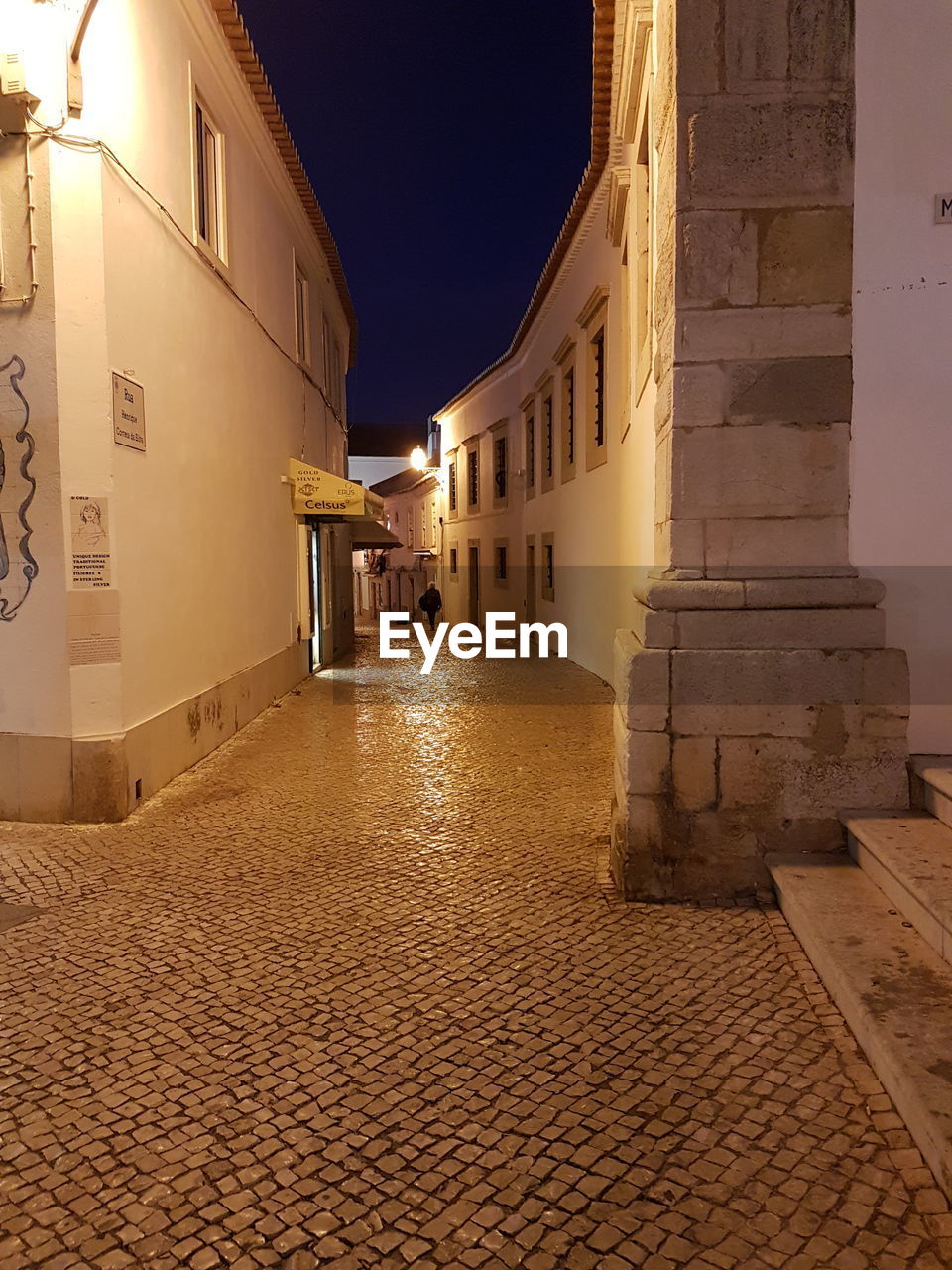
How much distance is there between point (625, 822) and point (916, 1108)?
79.0 inches

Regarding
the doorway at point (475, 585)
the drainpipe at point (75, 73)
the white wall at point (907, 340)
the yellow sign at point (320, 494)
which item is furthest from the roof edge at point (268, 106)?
the doorway at point (475, 585)

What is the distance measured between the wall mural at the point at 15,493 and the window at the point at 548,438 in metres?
12.7

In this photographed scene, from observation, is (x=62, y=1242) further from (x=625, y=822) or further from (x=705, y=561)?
(x=705, y=561)

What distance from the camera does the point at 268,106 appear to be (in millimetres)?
9859

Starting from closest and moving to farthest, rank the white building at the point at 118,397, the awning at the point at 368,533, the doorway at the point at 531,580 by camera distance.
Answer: the white building at the point at 118,397 < the awning at the point at 368,533 < the doorway at the point at 531,580

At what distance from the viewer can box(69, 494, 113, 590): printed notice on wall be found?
233 inches

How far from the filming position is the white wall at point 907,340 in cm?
433

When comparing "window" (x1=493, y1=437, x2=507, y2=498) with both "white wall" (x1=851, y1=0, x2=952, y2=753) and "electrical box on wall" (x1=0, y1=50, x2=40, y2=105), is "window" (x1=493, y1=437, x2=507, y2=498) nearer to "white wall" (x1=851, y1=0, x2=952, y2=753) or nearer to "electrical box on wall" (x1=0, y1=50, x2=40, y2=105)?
"electrical box on wall" (x1=0, y1=50, x2=40, y2=105)

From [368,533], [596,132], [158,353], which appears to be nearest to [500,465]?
[368,533]

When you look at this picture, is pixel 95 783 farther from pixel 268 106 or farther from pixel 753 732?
pixel 268 106

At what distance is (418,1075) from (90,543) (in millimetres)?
4347

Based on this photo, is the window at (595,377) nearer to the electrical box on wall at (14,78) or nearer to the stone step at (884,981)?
the electrical box on wall at (14,78)

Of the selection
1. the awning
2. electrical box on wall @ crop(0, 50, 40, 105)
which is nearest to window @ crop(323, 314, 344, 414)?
the awning

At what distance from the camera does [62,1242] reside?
7.45ft
